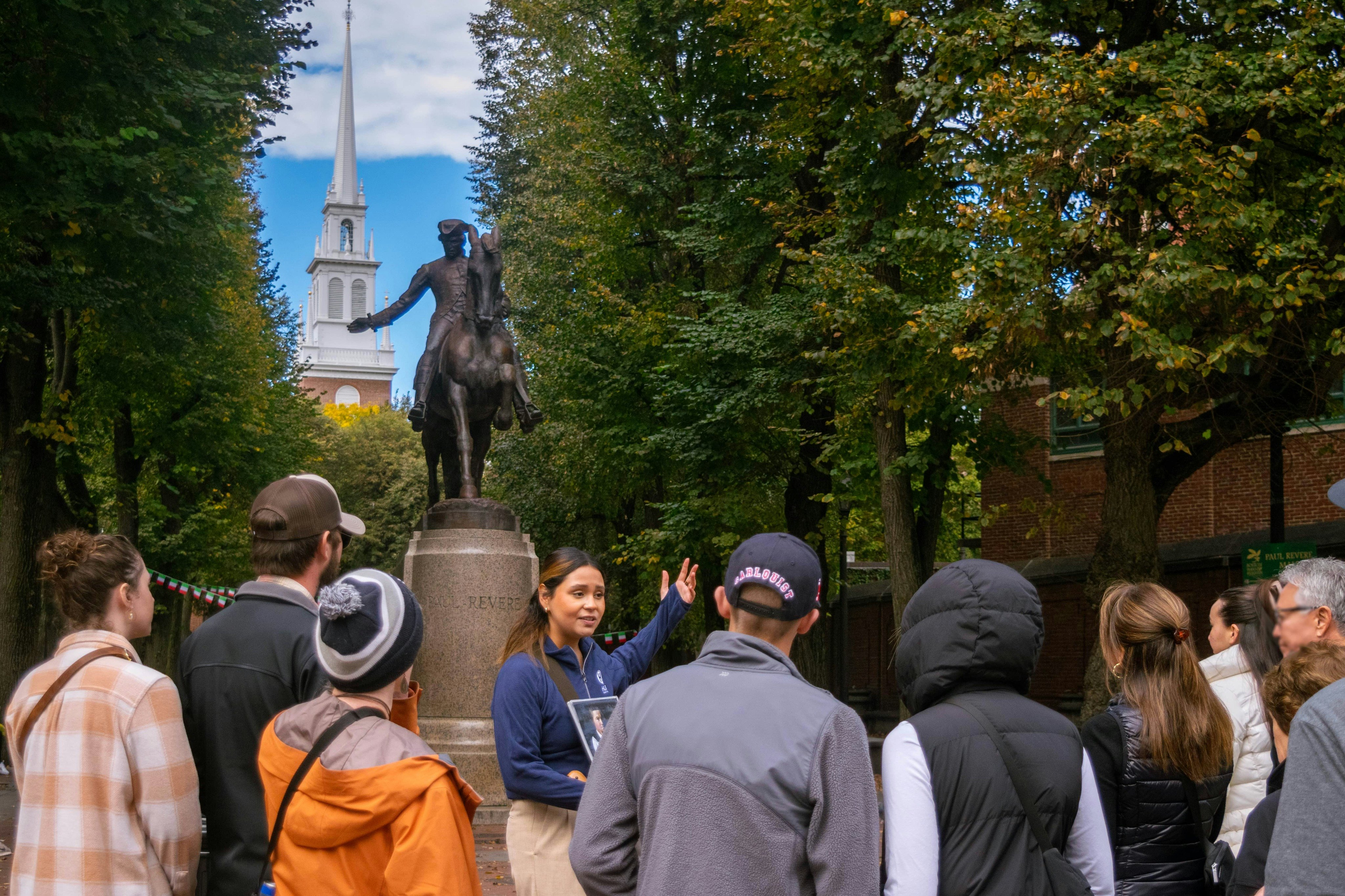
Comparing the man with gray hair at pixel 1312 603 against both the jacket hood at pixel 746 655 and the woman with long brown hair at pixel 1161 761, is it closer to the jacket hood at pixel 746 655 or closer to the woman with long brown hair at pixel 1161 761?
the woman with long brown hair at pixel 1161 761

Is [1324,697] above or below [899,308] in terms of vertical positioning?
below

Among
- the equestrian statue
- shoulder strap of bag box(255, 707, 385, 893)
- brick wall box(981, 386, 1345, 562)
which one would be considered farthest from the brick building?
shoulder strap of bag box(255, 707, 385, 893)

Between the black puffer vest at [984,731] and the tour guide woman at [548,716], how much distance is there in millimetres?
1406

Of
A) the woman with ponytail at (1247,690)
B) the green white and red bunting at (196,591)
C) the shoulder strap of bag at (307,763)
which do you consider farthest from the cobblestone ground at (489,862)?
the green white and red bunting at (196,591)

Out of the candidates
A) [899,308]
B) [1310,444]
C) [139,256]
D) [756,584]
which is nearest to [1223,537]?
[1310,444]

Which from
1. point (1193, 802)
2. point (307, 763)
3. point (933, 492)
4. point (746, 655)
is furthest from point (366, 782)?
point (933, 492)

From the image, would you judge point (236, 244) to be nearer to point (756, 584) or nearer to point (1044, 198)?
point (1044, 198)

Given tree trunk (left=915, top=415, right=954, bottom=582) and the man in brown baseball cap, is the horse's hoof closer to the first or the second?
tree trunk (left=915, top=415, right=954, bottom=582)

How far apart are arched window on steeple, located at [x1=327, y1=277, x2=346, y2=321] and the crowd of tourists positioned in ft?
489

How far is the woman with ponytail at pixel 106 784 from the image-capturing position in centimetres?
347

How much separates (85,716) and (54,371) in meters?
20.6

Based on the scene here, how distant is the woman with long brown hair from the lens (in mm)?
4074

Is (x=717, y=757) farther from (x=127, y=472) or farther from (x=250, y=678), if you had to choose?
(x=127, y=472)

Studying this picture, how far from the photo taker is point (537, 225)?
28.5 meters
